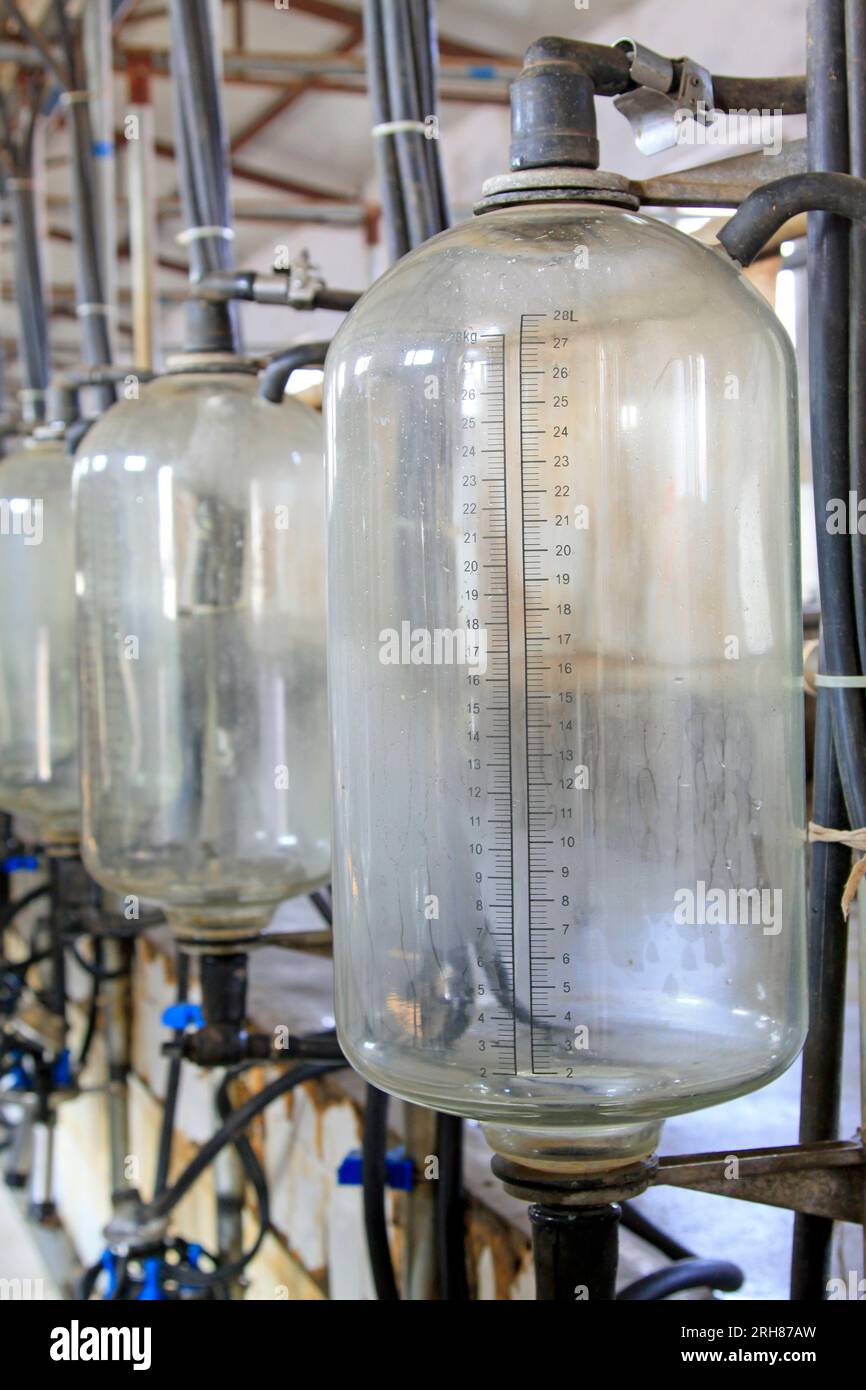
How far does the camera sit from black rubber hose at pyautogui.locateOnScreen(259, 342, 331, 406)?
3.83ft

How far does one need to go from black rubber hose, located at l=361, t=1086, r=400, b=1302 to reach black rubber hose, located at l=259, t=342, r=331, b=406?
1.98 ft

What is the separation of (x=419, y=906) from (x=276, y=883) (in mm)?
591

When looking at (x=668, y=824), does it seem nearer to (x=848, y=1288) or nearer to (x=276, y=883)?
(x=848, y=1288)

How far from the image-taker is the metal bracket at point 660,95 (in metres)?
0.88

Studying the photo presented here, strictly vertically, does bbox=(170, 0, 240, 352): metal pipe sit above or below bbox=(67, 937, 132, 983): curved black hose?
above

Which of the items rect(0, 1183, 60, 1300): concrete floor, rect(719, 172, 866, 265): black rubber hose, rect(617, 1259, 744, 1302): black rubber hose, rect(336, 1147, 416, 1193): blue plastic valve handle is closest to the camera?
rect(719, 172, 866, 265): black rubber hose

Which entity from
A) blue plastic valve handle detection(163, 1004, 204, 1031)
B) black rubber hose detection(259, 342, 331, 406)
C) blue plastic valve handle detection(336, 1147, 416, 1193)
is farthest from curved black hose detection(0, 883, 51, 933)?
black rubber hose detection(259, 342, 331, 406)

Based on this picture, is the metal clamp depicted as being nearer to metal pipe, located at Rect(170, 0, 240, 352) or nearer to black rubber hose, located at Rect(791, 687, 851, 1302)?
metal pipe, located at Rect(170, 0, 240, 352)

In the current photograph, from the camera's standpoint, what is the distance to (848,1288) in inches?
40.8

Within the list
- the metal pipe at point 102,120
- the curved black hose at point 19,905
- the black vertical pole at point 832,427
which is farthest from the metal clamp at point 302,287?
the curved black hose at point 19,905

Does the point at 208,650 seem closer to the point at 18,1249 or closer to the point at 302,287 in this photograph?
the point at 302,287

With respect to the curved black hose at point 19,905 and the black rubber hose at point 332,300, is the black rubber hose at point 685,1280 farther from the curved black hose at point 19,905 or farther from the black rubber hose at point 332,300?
the curved black hose at point 19,905

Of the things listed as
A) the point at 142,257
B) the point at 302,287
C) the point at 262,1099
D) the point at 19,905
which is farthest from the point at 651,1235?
the point at 19,905

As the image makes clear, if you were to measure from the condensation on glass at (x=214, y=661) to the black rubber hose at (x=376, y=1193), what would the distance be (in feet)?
0.73
